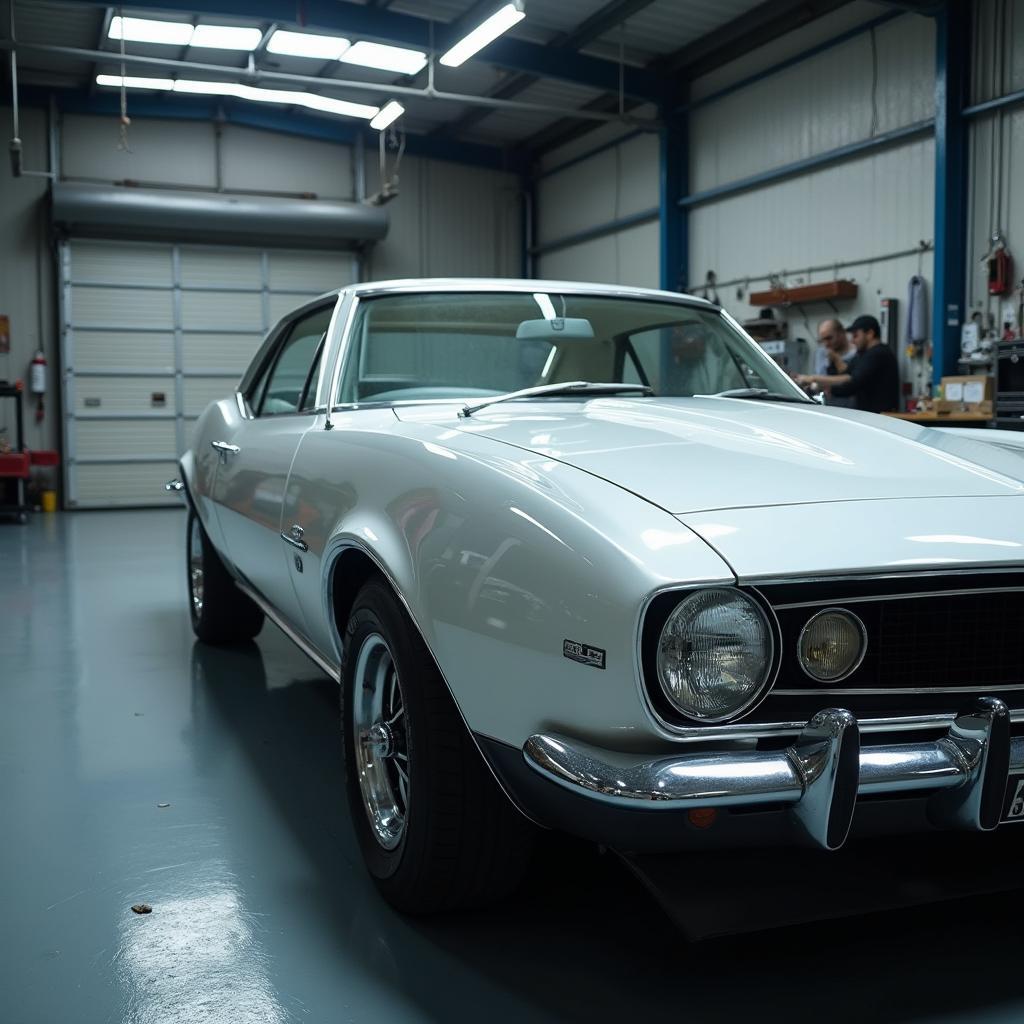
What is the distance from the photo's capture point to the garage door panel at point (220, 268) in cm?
1404

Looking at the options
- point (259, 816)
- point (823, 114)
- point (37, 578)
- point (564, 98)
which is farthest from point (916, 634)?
point (564, 98)

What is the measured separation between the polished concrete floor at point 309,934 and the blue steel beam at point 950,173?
7.66 m

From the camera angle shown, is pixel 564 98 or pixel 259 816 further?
pixel 564 98

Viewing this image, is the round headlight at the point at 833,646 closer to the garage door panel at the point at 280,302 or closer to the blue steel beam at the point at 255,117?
the garage door panel at the point at 280,302

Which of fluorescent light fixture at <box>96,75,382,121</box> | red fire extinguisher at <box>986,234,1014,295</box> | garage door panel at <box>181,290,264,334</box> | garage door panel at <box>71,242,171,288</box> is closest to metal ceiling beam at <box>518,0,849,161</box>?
red fire extinguisher at <box>986,234,1014,295</box>

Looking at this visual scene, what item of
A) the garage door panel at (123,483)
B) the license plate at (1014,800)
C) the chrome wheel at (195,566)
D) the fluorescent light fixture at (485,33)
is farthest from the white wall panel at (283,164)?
the license plate at (1014,800)

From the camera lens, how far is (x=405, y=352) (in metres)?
3.04

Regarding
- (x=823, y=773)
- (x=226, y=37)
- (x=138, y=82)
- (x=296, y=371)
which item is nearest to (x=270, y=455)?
(x=296, y=371)

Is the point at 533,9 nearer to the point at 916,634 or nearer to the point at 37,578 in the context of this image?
the point at 37,578

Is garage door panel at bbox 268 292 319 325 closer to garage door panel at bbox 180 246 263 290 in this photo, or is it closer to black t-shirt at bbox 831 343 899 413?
garage door panel at bbox 180 246 263 290

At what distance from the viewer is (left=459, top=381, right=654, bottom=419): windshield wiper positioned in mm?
2715

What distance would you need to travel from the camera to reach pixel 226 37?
11.3 meters

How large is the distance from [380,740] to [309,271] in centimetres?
1319

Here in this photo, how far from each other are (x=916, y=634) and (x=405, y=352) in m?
1.75
